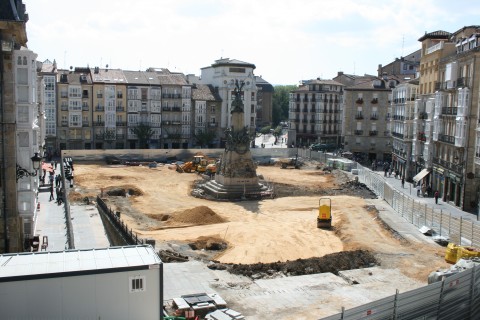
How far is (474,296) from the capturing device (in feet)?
52.7

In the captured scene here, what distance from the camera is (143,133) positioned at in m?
84.8

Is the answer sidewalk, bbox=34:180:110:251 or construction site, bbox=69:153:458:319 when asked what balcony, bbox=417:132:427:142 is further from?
sidewalk, bbox=34:180:110:251

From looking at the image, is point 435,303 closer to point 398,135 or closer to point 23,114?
point 23,114

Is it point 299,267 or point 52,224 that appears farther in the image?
point 52,224

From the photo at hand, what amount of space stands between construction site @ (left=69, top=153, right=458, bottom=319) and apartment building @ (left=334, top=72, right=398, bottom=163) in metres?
27.0

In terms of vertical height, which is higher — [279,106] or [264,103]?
[264,103]

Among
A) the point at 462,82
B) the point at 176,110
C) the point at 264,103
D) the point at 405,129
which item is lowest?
the point at 405,129

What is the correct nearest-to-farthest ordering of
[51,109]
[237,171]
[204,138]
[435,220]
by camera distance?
1. [435,220]
2. [237,171]
3. [51,109]
4. [204,138]

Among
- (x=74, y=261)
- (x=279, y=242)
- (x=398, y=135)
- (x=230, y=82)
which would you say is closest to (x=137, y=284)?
(x=74, y=261)

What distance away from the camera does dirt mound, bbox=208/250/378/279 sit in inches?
915

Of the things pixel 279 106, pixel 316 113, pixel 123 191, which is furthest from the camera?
pixel 279 106

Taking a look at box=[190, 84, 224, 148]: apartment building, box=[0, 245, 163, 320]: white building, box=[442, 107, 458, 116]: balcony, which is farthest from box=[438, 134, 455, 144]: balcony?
box=[190, 84, 224, 148]: apartment building

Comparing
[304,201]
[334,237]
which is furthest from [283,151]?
[334,237]

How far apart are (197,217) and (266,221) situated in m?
4.86
